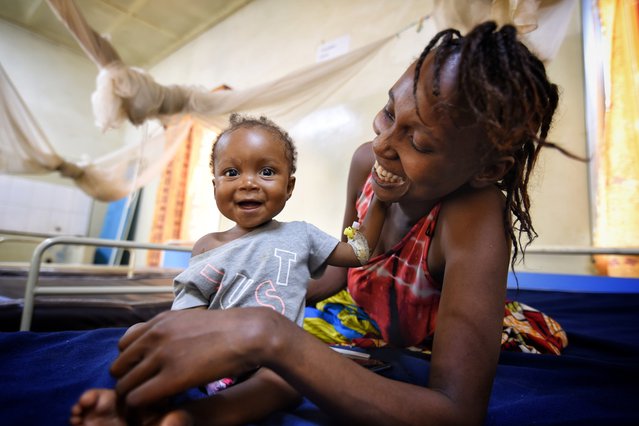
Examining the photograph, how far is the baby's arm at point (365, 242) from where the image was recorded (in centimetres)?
96

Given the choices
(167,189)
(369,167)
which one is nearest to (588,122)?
(369,167)

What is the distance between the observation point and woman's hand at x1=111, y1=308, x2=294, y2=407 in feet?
1.56

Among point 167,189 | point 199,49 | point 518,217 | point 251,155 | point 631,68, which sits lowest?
point 518,217

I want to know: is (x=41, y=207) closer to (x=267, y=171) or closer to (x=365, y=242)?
(x=267, y=171)

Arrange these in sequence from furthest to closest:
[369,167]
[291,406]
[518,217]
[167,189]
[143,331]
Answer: [167,189] → [369,167] → [518,217] → [291,406] → [143,331]

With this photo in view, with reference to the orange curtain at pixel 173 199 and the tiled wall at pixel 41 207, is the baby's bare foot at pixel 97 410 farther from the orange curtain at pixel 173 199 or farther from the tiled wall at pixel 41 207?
the tiled wall at pixel 41 207

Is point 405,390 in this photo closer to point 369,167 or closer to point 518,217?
point 518,217

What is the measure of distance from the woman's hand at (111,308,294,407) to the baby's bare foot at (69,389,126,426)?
43 mm

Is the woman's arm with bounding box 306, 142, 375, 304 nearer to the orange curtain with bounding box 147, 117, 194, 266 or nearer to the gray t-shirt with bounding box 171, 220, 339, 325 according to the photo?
the gray t-shirt with bounding box 171, 220, 339, 325

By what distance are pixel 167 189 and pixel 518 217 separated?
5309mm

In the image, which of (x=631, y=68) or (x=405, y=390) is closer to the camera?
(x=405, y=390)

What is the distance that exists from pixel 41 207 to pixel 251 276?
6909mm

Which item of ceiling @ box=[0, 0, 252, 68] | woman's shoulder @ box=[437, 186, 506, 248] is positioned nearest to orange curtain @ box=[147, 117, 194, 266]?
ceiling @ box=[0, 0, 252, 68]

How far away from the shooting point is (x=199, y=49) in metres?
6.19
